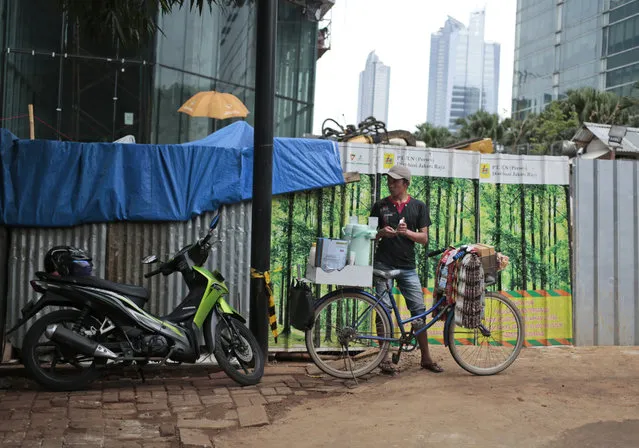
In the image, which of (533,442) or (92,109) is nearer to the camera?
(533,442)

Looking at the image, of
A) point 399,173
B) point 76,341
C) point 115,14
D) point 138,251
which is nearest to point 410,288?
point 399,173

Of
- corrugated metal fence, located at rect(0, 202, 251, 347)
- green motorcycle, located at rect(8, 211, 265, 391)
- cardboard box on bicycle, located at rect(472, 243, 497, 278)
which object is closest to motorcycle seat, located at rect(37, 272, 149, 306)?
green motorcycle, located at rect(8, 211, 265, 391)

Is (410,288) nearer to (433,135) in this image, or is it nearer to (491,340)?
(491,340)

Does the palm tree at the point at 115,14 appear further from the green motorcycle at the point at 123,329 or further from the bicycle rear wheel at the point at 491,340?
the bicycle rear wheel at the point at 491,340

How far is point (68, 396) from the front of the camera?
554 centimetres

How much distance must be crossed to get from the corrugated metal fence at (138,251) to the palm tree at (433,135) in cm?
4196

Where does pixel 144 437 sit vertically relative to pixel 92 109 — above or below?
below

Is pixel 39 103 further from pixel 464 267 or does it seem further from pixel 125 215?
pixel 464 267

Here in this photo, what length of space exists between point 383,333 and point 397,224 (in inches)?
39.8

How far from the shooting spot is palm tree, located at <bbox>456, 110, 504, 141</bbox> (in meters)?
47.6

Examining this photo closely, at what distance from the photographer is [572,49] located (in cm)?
8388

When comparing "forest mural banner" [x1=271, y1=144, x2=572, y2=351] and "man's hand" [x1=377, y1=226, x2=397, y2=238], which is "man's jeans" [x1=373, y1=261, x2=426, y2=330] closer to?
"man's hand" [x1=377, y1=226, x2=397, y2=238]

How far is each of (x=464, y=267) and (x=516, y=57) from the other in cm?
9890

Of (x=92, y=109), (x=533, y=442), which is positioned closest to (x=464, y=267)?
(x=533, y=442)
